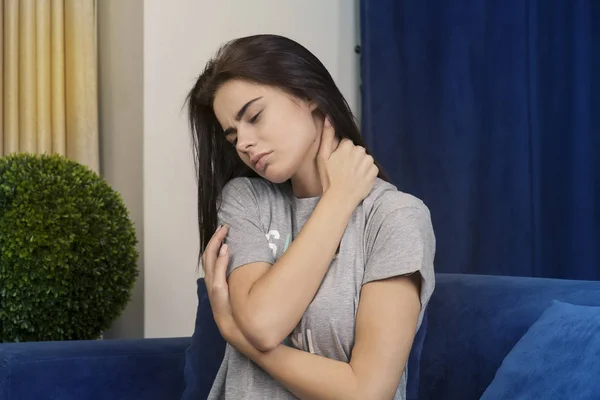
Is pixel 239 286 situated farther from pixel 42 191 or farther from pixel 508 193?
pixel 508 193

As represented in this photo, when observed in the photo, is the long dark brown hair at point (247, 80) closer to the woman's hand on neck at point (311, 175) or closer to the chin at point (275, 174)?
the woman's hand on neck at point (311, 175)

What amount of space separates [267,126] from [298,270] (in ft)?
0.87

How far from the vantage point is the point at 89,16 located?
3330 mm

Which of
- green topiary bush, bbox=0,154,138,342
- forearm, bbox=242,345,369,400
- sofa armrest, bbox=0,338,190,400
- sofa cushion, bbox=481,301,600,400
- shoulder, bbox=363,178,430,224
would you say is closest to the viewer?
sofa cushion, bbox=481,301,600,400

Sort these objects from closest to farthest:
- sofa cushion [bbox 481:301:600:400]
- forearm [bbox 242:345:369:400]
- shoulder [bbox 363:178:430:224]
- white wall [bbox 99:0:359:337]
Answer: sofa cushion [bbox 481:301:600:400] → forearm [bbox 242:345:369:400] → shoulder [bbox 363:178:430:224] → white wall [bbox 99:0:359:337]

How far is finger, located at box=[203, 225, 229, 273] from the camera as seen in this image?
1.52 meters

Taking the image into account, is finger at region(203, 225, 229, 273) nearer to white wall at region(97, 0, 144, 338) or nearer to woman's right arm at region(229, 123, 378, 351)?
woman's right arm at region(229, 123, 378, 351)

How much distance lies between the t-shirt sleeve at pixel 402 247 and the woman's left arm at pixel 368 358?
23mm

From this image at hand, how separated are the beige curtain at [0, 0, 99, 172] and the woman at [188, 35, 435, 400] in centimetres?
177

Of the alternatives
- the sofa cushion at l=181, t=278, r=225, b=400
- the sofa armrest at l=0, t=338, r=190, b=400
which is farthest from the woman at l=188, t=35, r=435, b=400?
the sofa armrest at l=0, t=338, r=190, b=400

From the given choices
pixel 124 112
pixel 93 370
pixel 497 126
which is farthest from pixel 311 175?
pixel 124 112

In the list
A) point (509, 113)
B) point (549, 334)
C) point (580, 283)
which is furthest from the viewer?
point (509, 113)

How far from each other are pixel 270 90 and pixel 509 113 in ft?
5.12

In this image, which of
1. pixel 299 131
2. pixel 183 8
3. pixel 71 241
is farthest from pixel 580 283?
pixel 183 8
